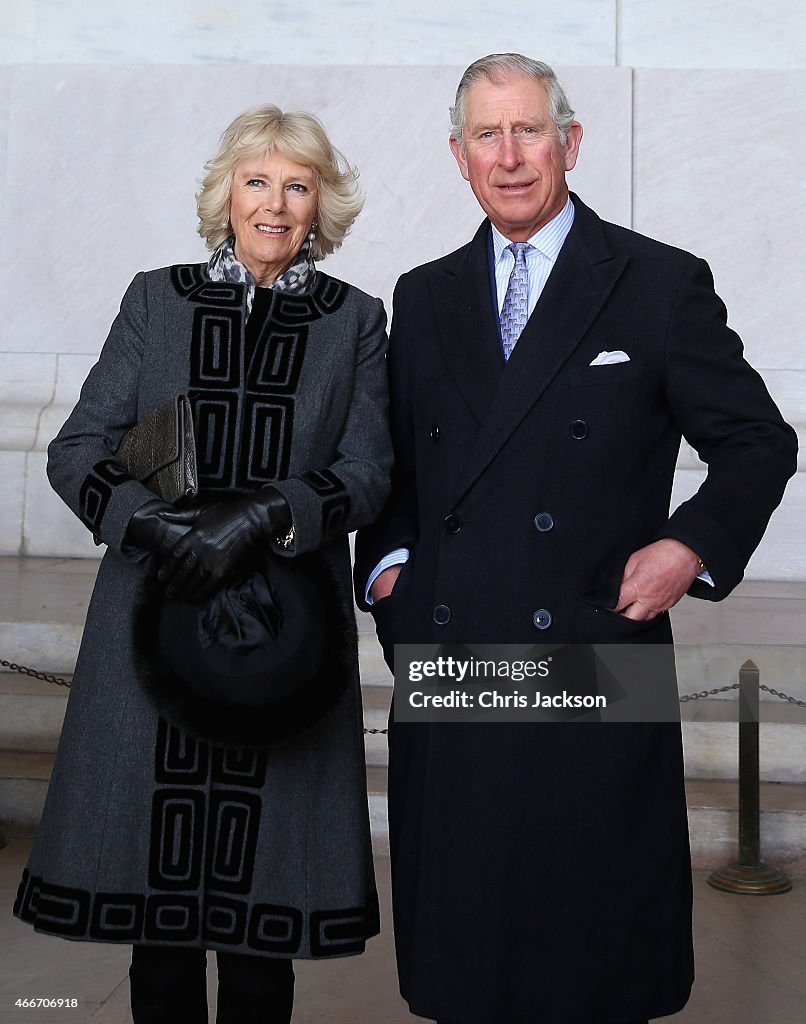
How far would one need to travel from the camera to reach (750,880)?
456 centimetres

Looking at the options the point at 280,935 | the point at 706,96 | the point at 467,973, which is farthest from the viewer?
the point at 706,96

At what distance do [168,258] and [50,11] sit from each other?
177cm

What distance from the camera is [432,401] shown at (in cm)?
273

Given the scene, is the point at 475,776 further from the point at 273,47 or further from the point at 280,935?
the point at 273,47

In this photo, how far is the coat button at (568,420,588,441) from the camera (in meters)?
2.55

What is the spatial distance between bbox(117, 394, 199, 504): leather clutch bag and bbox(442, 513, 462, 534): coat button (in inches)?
19.2

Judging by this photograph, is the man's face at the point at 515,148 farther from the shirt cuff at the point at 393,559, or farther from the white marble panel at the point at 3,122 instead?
the white marble panel at the point at 3,122

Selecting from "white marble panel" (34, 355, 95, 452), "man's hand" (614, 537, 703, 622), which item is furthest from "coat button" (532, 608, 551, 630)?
"white marble panel" (34, 355, 95, 452)

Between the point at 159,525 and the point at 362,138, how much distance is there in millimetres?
6354

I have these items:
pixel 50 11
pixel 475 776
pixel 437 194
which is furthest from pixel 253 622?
pixel 50 11

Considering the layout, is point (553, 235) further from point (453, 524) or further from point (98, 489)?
point (98, 489)

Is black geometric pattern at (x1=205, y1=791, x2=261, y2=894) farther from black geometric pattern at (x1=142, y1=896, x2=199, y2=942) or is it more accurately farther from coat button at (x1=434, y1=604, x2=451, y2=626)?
coat button at (x1=434, y1=604, x2=451, y2=626)

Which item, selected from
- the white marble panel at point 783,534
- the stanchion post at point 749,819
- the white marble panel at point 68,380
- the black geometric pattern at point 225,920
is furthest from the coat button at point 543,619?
the white marble panel at point 68,380

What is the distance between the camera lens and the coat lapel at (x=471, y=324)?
104 inches
